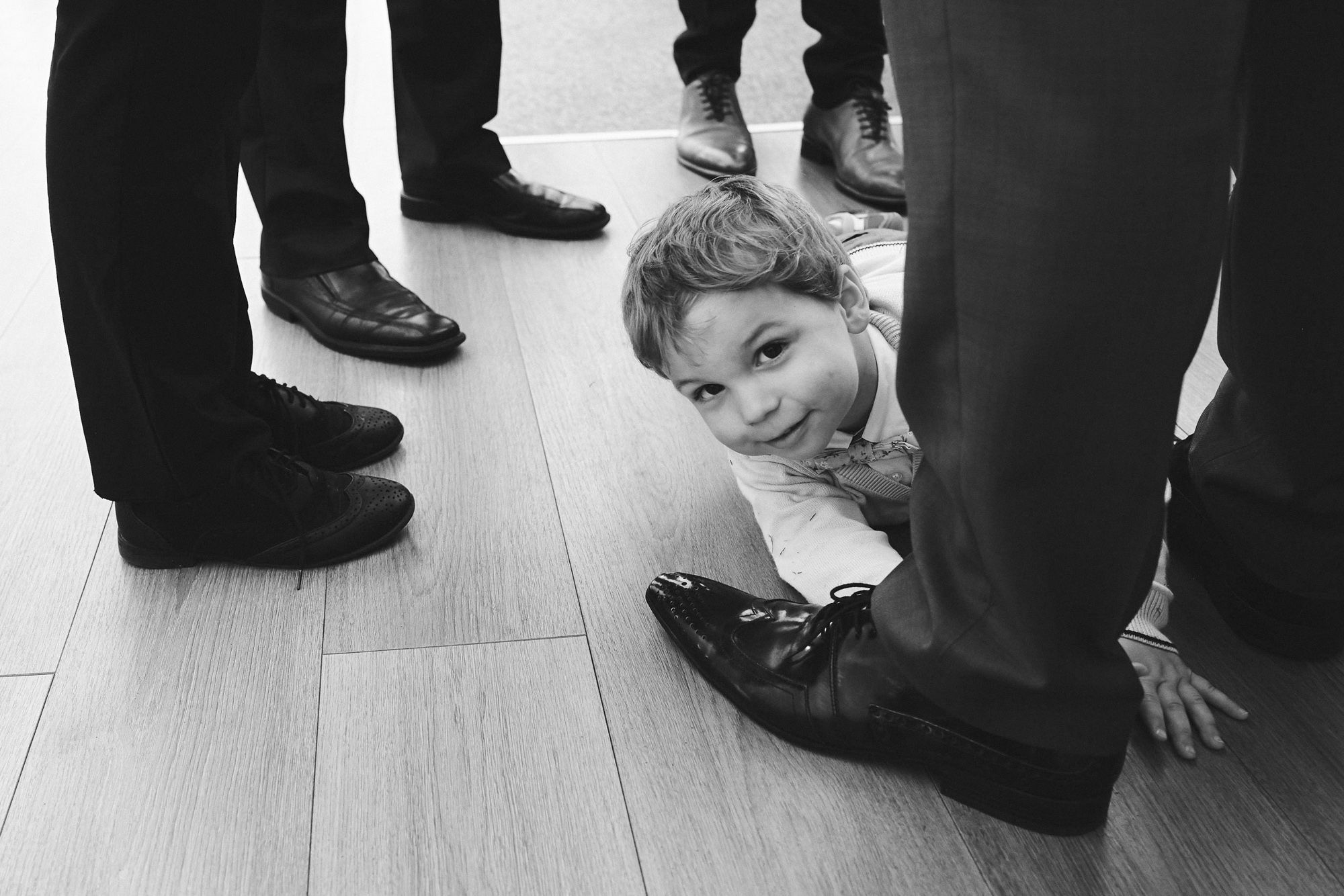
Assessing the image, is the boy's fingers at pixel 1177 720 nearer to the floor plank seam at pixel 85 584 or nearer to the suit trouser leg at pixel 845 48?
the floor plank seam at pixel 85 584

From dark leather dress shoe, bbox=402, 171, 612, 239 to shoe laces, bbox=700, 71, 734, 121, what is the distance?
440mm

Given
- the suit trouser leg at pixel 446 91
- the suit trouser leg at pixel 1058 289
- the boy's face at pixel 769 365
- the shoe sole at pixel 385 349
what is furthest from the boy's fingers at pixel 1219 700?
the suit trouser leg at pixel 446 91

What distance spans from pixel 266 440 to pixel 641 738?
441mm

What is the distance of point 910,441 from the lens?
1.03 m

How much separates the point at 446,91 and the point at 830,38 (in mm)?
724

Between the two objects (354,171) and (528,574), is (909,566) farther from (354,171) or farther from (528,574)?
(354,171)

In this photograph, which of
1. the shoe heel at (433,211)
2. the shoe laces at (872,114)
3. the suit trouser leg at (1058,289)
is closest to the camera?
the suit trouser leg at (1058,289)

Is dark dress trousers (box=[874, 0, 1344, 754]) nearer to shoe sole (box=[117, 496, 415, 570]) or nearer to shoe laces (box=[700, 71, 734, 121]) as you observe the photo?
shoe sole (box=[117, 496, 415, 570])

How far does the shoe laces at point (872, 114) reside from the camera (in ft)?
6.48

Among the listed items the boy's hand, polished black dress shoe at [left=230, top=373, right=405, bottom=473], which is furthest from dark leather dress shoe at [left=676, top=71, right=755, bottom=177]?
the boy's hand

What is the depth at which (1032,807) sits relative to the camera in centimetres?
74

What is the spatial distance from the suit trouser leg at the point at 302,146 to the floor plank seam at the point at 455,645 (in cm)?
69

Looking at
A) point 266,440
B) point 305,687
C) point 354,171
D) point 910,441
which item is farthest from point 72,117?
point 354,171

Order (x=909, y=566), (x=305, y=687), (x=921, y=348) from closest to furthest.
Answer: (x=921, y=348) → (x=909, y=566) → (x=305, y=687)
